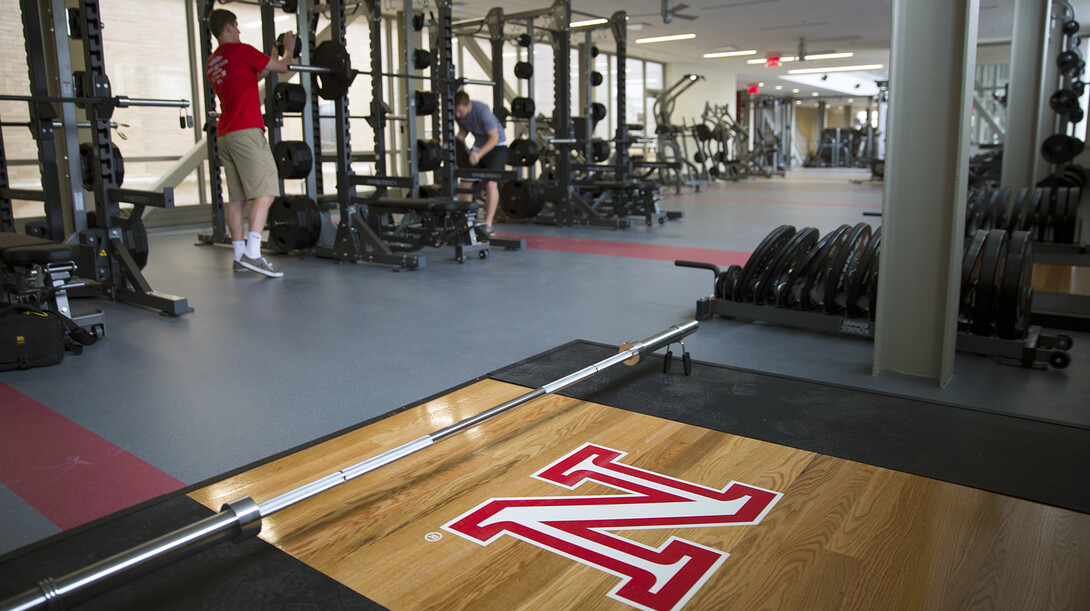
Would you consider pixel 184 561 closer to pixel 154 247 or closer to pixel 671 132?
pixel 154 247

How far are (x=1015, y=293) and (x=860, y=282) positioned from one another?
0.49 m

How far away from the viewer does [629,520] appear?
1.46 m

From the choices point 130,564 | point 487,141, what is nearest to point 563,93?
point 487,141

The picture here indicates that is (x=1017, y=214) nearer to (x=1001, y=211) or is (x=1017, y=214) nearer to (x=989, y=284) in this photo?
(x=1001, y=211)

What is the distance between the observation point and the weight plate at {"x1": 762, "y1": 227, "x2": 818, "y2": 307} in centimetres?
301

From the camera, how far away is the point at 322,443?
1851 millimetres

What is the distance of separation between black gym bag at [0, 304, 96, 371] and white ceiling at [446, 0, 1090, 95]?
18.5ft

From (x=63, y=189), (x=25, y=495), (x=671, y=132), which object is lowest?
(x=25, y=495)

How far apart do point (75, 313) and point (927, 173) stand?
144 inches

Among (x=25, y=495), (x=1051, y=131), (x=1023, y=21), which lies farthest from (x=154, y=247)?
(x=1051, y=131)

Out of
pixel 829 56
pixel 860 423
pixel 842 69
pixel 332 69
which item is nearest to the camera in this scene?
pixel 860 423

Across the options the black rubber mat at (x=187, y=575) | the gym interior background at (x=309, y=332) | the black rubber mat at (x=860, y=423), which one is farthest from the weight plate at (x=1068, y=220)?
the black rubber mat at (x=187, y=575)

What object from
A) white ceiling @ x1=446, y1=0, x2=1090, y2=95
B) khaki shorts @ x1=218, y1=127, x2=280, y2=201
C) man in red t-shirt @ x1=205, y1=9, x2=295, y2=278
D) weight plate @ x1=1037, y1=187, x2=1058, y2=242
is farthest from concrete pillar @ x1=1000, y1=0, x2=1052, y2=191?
khaki shorts @ x1=218, y1=127, x2=280, y2=201

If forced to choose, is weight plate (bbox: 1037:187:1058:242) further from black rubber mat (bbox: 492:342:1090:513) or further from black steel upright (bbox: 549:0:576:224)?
black steel upright (bbox: 549:0:576:224)
